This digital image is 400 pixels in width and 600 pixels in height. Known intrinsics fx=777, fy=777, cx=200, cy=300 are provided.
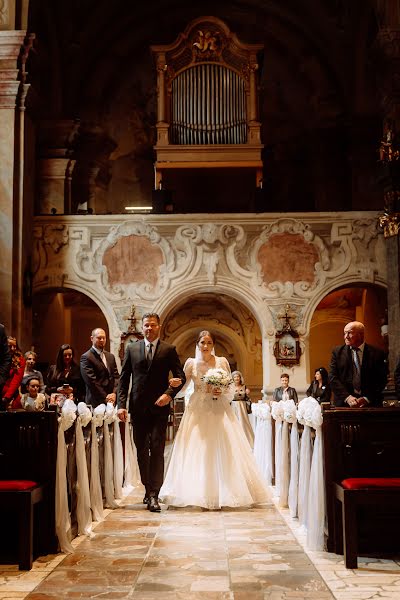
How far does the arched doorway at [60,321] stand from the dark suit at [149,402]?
7335 millimetres

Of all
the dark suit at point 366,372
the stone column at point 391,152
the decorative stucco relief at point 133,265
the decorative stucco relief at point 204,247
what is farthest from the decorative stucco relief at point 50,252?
the dark suit at point 366,372

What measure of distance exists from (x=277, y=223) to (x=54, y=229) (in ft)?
13.9

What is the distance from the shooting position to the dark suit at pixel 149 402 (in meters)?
7.43

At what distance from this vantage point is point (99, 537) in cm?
611

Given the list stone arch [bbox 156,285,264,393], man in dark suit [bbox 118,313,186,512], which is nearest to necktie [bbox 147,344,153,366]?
man in dark suit [bbox 118,313,186,512]

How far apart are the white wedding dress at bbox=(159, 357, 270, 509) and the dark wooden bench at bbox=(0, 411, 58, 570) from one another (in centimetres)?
237

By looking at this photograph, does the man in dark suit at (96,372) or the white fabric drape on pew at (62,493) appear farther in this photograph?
the man in dark suit at (96,372)

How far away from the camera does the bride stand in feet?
25.3

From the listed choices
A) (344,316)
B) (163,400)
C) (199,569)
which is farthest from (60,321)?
(199,569)

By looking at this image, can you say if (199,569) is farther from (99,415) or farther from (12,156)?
(12,156)

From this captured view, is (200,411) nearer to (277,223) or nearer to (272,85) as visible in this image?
(277,223)

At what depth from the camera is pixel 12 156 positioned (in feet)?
43.4

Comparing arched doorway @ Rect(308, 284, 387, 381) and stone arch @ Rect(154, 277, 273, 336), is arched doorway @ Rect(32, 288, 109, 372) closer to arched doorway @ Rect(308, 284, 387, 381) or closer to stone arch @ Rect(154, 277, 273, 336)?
stone arch @ Rect(154, 277, 273, 336)

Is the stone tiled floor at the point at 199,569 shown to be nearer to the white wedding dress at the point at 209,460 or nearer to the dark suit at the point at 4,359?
the white wedding dress at the point at 209,460
